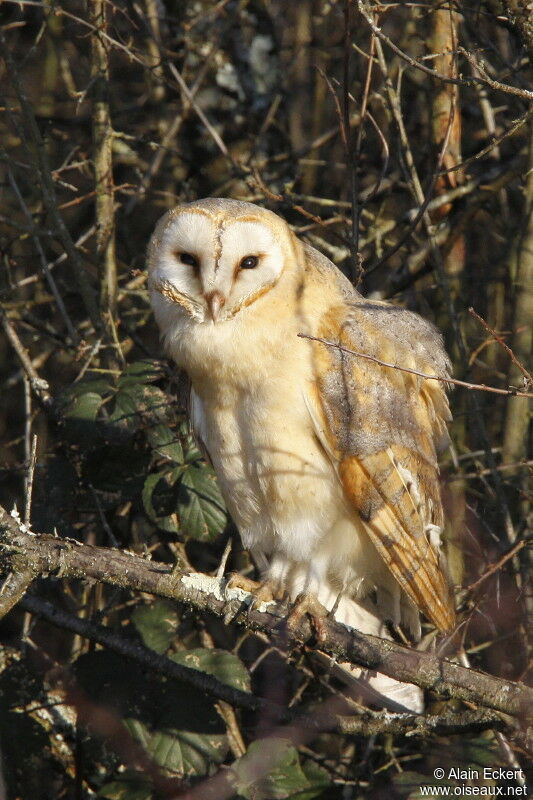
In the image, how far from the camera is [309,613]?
248cm

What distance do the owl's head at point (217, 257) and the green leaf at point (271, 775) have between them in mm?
1251

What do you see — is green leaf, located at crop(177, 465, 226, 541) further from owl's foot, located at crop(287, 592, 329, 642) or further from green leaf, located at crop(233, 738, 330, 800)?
green leaf, located at crop(233, 738, 330, 800)

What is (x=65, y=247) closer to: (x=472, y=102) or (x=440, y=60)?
(x=440, y=60)

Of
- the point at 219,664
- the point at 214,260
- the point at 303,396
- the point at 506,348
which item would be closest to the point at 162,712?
the point at 219,664

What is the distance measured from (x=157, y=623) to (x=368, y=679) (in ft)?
2.28

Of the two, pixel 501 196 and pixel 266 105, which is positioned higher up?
pixel 266 105

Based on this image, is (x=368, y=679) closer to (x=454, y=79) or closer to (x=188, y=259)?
(x=188, y=259)

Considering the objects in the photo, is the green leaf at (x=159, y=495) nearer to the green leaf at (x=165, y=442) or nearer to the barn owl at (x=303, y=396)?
the green leaf at (x=165, y=442)

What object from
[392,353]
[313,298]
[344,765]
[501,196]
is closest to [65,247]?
[313,298]

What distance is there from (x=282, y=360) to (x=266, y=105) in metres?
1.94

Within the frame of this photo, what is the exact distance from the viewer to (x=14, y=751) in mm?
2621

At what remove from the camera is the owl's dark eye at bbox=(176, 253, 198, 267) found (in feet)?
8.43

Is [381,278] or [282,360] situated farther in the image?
[381,278]

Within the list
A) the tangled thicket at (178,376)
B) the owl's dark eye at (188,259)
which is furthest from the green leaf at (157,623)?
the owl's dark eye at (188,259)
